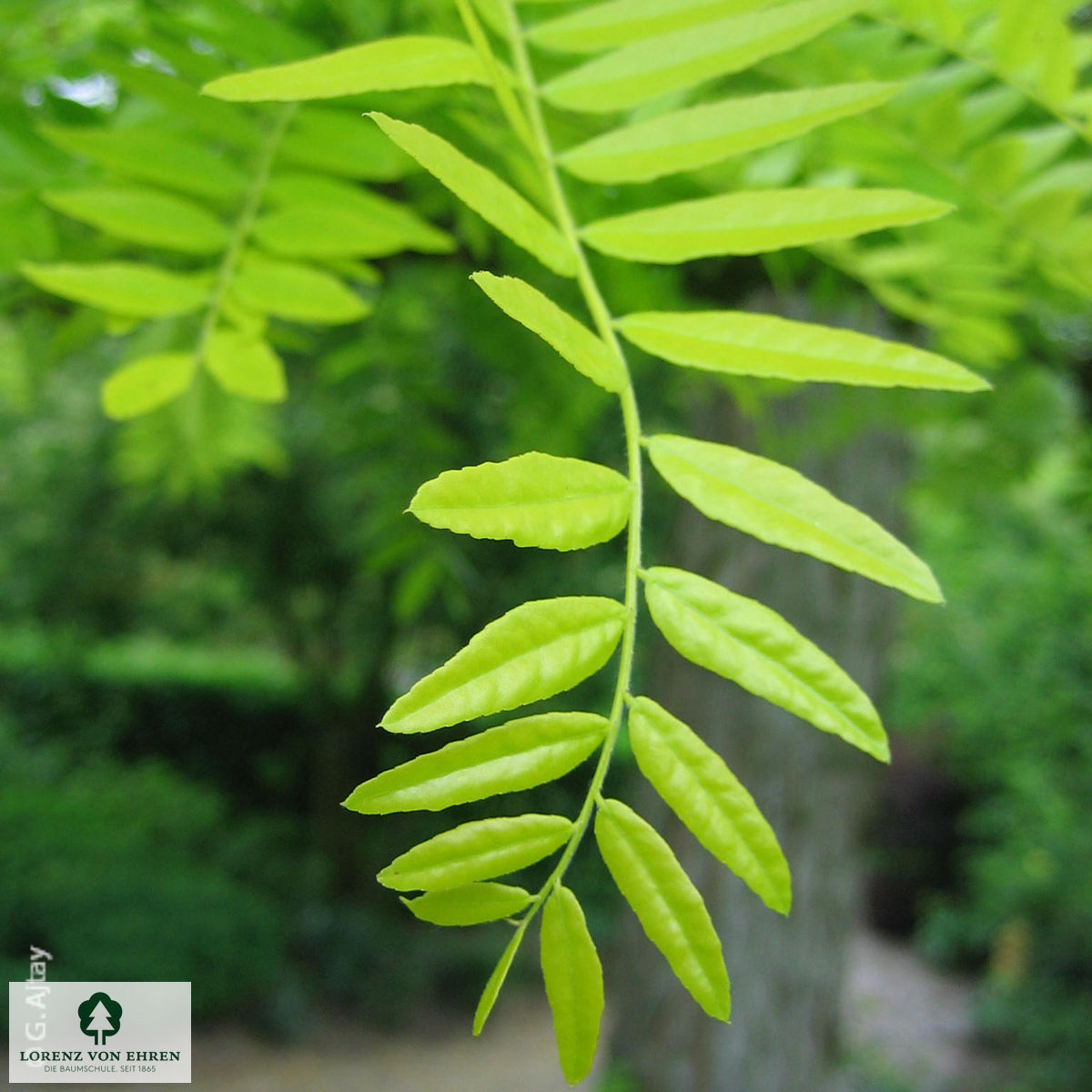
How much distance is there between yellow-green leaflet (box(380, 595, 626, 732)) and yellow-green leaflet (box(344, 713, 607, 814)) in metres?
0.01

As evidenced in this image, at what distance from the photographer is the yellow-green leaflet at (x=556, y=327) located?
277mm

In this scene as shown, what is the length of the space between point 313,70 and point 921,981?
29.7 feet

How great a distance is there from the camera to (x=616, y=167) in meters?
0.41

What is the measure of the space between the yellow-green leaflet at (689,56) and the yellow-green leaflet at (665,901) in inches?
Answer: 10.7

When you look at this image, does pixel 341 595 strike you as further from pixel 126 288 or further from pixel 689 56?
pixel 689 56

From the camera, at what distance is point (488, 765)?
0.95 feet

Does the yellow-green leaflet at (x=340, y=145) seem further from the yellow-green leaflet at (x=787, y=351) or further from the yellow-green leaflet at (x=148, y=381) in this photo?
the yellow-green leaflet at (x=787, y=351)

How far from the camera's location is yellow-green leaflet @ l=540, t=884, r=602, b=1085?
0.29 m

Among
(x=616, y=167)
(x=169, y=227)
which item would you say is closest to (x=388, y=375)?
(x=169, y=227)

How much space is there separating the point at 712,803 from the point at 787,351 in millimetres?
145

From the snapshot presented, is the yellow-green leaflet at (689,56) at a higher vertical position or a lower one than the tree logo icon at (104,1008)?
higher

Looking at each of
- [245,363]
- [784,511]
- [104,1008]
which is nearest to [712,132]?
[784,511]

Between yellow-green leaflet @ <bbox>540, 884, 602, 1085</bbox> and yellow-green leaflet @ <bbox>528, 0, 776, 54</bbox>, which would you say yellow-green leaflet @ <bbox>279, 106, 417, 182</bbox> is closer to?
yellow-green leaflet @ <bbox>528, 0, 776, 54</bbox>

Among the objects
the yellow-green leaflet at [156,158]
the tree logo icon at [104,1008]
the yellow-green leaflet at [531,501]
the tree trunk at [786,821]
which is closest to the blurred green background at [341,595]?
the yellow-green leaflet at [156,158]
